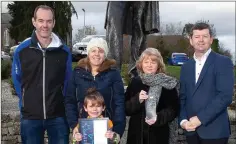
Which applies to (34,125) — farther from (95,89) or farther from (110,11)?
(110,11)

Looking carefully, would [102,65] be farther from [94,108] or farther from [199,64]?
[199,64]

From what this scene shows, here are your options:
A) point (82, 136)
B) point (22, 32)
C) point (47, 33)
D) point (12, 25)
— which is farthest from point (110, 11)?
point (12, 25)

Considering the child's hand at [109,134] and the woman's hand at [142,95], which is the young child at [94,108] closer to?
the child's hand at [109,134]

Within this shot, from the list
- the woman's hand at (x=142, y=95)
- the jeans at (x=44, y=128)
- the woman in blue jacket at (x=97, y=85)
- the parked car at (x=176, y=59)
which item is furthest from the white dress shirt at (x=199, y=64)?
the parked car at (x=176, y=59)

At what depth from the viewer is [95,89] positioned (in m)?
3.65

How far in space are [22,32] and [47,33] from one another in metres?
18.7

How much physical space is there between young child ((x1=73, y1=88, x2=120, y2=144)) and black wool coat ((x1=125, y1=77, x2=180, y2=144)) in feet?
0.76

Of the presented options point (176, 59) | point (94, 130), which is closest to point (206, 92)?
point (94, 130)

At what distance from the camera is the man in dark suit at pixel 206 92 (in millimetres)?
3490

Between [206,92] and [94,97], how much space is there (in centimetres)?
96

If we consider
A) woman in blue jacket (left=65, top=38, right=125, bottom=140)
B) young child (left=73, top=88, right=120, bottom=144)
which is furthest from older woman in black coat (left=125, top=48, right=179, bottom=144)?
young child (left=73, top=88, right=120, bottom=144)

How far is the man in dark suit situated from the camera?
3490mm

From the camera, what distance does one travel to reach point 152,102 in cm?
365

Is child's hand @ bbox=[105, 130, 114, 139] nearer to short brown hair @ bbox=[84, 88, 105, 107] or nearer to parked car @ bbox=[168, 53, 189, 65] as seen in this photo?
short brown hair @ bbox=[84, 88, 105, 107]
